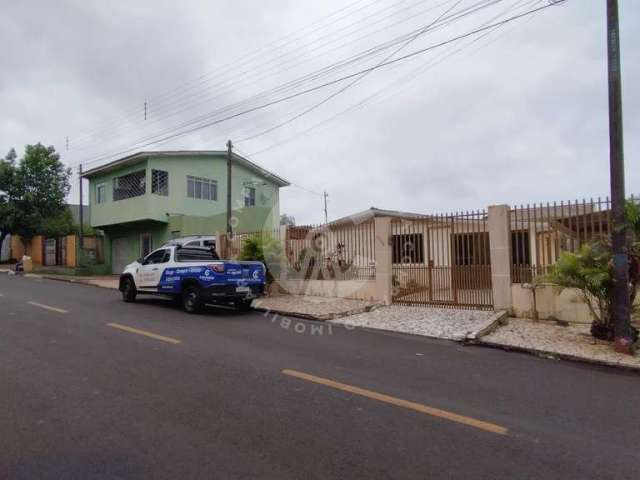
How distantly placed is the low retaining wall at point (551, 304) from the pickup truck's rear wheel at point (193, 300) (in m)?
7.50

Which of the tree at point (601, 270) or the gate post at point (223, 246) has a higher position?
the gate post at point (223, 246)

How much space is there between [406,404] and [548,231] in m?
7.13

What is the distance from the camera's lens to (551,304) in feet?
32.9

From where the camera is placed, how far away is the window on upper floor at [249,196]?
1125 inches

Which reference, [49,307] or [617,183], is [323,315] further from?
[49,307]

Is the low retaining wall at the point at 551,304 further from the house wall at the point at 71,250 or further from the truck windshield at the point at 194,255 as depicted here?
the house wall at the point at 71,250

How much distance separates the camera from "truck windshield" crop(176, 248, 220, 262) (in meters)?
12.3

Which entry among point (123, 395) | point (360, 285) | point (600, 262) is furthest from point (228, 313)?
point (600, 262)

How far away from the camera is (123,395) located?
4805 mm

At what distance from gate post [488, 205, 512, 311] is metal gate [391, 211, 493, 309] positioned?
0.93 ft

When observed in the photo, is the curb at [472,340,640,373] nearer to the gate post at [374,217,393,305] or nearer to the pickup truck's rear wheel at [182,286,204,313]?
the gate post at [374,217,393,305]

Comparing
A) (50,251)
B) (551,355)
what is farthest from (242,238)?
(50,251)

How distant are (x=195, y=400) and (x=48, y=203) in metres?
34.3

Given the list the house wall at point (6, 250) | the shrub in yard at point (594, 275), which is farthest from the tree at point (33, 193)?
the shrub in yard at point (594, 275)
